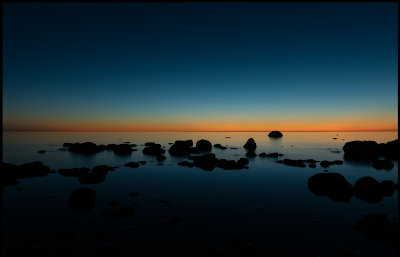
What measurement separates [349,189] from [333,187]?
1537mm

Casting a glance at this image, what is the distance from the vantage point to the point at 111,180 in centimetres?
3153

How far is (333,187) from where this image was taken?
24609 mm

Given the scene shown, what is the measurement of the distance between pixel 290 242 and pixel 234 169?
2839cm

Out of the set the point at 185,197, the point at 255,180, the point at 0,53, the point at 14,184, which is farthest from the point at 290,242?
the point at 14,184

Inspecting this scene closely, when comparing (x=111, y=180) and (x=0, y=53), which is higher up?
(x=0, y=53)

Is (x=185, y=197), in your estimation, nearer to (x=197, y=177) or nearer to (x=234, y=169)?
(x=197, y=177)

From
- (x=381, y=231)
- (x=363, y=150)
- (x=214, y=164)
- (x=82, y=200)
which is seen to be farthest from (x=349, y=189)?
(x=363, y=150)

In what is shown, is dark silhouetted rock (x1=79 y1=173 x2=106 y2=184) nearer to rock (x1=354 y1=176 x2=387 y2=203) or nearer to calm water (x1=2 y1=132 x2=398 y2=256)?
calm water (x1=2 y1=132 x2=398 y2=256)

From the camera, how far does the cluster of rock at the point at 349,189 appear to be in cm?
2308

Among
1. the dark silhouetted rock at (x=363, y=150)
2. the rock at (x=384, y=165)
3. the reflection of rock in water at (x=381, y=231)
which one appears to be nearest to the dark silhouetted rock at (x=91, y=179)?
the reflection of rock in water at (x=381, y=231)

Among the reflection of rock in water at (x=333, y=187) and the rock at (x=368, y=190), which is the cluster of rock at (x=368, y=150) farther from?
the reflection of rock in water at (x=333, y=187)

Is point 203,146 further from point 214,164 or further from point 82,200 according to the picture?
point 82,200

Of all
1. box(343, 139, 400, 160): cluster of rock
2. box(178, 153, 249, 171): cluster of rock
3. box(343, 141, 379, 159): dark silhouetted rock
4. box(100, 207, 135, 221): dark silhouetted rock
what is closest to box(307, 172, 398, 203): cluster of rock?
box(178, 153, 249, 171): cluster of rock

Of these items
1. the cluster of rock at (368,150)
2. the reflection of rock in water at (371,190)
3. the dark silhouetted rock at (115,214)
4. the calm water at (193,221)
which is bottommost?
the calm water at (193,221)
